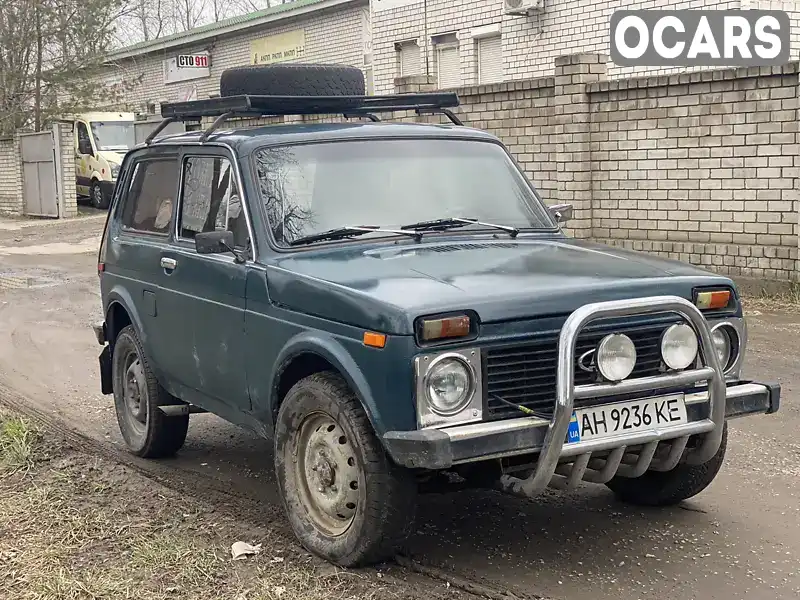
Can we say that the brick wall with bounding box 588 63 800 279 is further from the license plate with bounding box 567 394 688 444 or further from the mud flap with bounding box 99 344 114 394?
the license plate with bounding box 567 394 688 444

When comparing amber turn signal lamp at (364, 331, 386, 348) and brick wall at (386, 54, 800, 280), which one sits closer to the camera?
amber turn signal lamp at (364, 331, 386, 348)

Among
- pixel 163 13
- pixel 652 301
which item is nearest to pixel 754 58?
pixel 652 301

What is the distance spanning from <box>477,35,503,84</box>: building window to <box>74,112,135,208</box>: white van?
404 inches

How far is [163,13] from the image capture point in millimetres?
58094

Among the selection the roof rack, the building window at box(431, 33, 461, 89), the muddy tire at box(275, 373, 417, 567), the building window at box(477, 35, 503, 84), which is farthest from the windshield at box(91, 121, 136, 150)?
the muddy tire at box(275, 373, 417, 567)

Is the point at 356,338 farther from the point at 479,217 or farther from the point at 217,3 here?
the point at 217,3

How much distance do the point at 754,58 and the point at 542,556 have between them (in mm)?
13698

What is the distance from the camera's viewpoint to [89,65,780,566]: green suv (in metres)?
4.07

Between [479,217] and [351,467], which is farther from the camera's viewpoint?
[479,217]

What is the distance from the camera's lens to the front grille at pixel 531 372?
4.12 metres

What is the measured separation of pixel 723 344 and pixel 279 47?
2672 centimetres

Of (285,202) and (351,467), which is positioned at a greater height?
(285,202)

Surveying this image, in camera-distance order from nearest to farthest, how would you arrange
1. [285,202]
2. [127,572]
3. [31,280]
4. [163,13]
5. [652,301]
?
1. [652,301]
2. [127,572]
3. [285,202]
4. [31,280]
5. [163,13]

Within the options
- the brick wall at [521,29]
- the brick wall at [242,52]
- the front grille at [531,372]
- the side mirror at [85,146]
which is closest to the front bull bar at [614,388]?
the front grille at [531,372]
